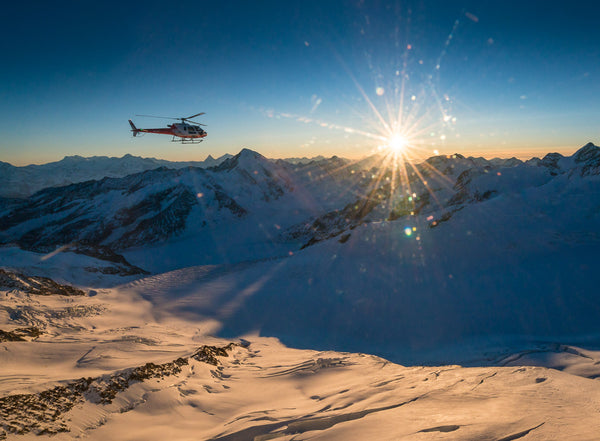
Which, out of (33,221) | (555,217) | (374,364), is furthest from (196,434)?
(33,221)

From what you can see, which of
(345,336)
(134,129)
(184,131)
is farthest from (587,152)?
(134,129)

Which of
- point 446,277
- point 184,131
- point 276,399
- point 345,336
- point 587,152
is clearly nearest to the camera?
point 276,399

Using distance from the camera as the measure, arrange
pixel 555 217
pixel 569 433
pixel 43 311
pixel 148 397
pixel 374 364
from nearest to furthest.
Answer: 1. pixel 569 433
2. pixel 148 397
3. pixel 374 364
4. pixel 43 311
5. pixel 555 217

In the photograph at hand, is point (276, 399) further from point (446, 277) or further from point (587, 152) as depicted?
point (587, 152)

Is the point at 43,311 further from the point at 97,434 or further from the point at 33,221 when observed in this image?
the point at 33,221

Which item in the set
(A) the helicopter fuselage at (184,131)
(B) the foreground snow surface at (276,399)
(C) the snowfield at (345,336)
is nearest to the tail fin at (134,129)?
(A) the helicopter fuselage at (184,131)

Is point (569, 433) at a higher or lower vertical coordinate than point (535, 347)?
higher

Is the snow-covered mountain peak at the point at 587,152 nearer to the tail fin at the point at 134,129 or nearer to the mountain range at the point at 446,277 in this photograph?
the mountain range at the point at 446,277
